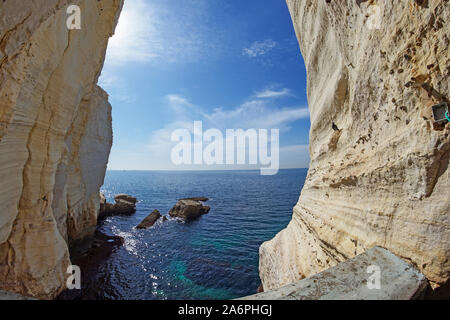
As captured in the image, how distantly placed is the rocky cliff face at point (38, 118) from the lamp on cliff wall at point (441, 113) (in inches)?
301

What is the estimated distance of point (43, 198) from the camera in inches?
276

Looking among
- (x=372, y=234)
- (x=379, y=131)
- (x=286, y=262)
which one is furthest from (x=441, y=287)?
(x=286, y=262)

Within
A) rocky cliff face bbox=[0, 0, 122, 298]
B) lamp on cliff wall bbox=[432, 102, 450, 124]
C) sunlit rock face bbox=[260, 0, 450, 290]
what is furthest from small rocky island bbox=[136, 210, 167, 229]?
lamp on cliff wall bbox=[432, 102, 450, 124]

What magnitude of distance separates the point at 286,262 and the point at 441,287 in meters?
5.86

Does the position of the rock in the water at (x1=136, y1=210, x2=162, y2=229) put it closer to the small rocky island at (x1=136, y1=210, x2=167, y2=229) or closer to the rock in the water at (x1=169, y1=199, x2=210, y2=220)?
the small rocky island at (x1=136, y1=210, x2=167, y2=229)

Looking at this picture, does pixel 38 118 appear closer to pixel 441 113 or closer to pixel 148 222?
pixel 441 113

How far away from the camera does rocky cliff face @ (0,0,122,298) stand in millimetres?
4762

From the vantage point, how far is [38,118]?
658 centimetres

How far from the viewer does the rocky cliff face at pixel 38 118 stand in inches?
187

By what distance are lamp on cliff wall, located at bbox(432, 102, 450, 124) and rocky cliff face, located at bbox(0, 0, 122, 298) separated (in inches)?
301

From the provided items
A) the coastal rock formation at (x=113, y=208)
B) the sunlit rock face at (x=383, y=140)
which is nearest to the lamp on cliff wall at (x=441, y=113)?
the sunlit rock face at (x=383, y=140)

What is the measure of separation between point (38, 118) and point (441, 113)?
10.00 m

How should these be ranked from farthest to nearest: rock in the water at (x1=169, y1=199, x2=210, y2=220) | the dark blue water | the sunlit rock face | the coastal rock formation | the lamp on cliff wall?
1. the coastal rock formation
2. rock in the water at (x1=169, y1=199, x2=210, y2=220)
3. the dark blue water
4. the sunlit rock face
5. the lamp on cliff wall

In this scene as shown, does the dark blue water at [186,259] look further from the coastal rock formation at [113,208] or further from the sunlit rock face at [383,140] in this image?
the sunlit rock face at [383,140]
